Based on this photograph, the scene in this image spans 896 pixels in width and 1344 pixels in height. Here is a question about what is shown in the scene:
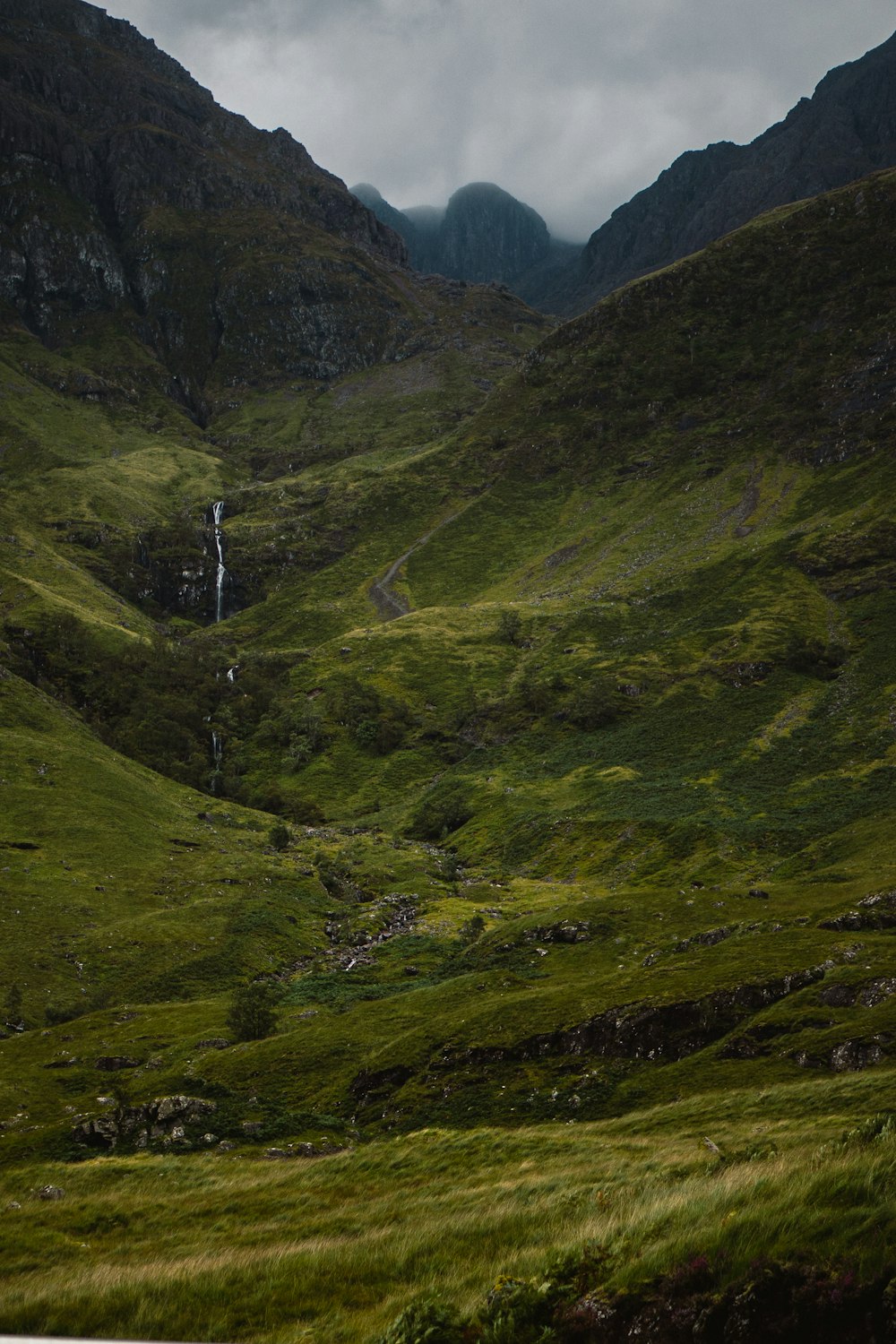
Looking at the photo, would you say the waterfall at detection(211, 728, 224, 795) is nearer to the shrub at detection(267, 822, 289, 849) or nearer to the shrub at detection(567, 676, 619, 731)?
the shrub at detection(267, 822, 289, 849)

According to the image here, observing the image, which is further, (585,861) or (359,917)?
(585,861)

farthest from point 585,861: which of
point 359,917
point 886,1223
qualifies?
point 886,1223

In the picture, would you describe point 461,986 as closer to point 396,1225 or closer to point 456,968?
point 456,968

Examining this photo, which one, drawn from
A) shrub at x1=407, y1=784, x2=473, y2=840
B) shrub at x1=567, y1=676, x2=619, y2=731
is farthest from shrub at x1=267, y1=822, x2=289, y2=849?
shrub at x1=567, y1=676, x2=619, y2=731

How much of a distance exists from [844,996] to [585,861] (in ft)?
214

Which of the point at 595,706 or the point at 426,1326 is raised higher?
the point at 595,706

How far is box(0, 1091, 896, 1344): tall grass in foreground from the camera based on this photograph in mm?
9094

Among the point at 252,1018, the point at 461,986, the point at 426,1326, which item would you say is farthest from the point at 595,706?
the point at 426,1326

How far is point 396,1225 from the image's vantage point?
18.6 meters

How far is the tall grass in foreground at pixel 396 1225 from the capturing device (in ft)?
29.8

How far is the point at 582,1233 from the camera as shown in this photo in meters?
11.8

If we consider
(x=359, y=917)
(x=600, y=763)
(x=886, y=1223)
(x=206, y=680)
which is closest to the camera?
(x=886, y=1223)

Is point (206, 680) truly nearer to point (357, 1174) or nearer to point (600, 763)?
point (600, 763)

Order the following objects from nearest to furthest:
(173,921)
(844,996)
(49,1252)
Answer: (49,1252), (844,996), (173,921)
